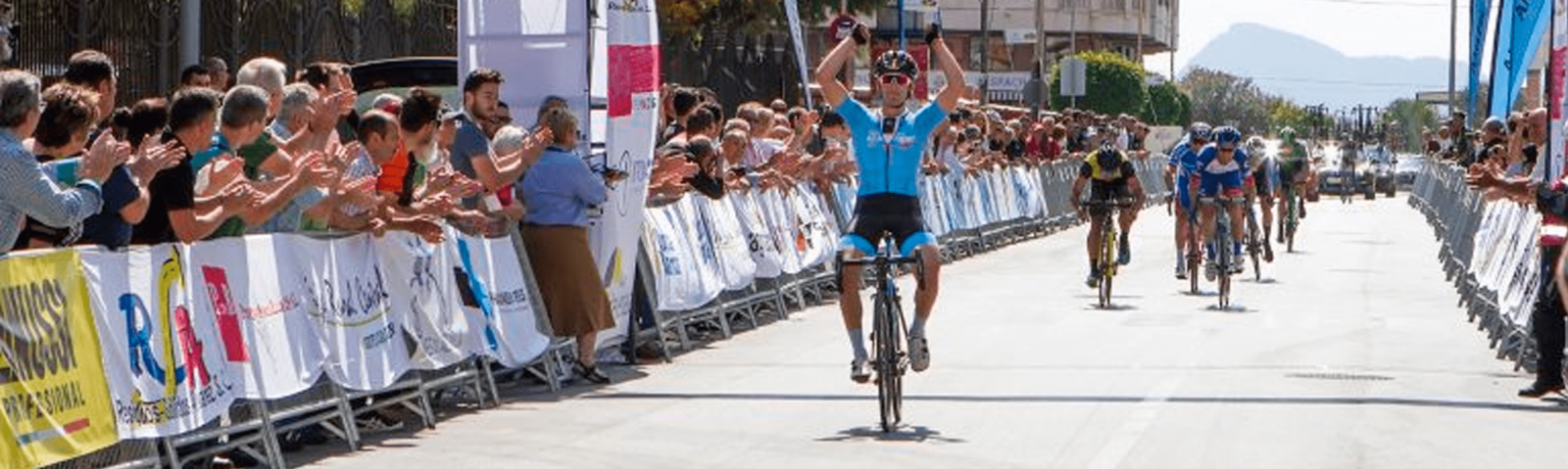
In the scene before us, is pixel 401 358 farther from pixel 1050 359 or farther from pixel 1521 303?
pixel 1521 303

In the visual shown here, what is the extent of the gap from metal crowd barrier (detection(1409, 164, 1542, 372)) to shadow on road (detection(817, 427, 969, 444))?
Result: 4676 mm

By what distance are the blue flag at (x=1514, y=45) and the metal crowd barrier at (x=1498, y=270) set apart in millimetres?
982

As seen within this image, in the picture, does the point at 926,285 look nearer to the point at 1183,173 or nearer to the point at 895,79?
the point at 895,79

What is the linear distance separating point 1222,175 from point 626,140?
9.99m

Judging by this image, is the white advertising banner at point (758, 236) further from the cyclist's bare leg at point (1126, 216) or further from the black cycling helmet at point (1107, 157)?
the cyclist's bare leg at point (1126, 216)

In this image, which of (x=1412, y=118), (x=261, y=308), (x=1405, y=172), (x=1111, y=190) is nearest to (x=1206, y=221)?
(x=1111, y=190)

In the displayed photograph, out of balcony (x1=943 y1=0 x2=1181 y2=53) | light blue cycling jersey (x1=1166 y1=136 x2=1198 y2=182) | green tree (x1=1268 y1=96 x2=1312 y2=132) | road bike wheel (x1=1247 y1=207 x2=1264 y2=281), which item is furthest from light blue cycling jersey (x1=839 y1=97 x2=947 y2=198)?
green tree (x1=1268 y1=96 x2=1312 y2=132)

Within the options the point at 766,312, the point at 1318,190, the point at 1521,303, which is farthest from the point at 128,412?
the point at 1318,190

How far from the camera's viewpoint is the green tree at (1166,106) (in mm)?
110606

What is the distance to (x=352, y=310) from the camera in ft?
43.5

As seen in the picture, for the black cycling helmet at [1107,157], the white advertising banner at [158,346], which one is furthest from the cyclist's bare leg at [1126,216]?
the white advertising banner at [158,346]

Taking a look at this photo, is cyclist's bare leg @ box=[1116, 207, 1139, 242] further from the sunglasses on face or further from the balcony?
the balcony

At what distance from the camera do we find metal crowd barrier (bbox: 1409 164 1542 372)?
1781 centimetres

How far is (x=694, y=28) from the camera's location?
1501 inches
